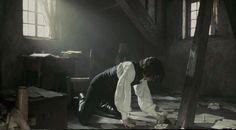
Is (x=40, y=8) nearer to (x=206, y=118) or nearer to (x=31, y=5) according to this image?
(x=31, y=5)

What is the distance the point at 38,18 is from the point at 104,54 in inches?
95.8

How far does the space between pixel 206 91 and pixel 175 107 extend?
125 inches

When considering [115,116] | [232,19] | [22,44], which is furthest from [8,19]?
[232,19]

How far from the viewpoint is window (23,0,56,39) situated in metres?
7.65

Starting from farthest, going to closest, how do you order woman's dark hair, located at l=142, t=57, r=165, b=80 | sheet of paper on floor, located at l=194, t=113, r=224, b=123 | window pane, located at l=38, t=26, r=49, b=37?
window pane, located at l=38, t=26, r=49, b=37 < sheet of paper on floor, located at l=194, t=113, r=224, b=123 < woman's dark hair, located at l=142, t=57, r=165, b=80

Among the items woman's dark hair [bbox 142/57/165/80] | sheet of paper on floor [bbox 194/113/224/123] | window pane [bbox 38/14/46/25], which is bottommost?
sheet of paper on floor [bbox 194/113/224/123]

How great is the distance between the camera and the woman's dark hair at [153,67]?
392 centimetres

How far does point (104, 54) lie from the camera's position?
375 inches

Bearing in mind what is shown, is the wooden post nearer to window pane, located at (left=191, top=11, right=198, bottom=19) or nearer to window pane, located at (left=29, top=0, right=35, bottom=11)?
window pane, located at (left=29, top=0, right=35, bottom=11)

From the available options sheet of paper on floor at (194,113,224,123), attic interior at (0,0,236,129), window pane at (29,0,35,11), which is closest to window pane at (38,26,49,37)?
attic interior at (0,0,236,129)

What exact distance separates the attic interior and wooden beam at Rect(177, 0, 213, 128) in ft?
0.04

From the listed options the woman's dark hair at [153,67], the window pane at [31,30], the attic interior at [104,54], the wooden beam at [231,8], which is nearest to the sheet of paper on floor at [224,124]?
the attic interior at [104,54]

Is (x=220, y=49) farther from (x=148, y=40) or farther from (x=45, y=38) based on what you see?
(x=45, y=38)

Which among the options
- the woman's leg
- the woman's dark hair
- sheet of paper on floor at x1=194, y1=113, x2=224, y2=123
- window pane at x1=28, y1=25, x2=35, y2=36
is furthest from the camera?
window pane at x1=28, y1=25, x2=35, y2=36
